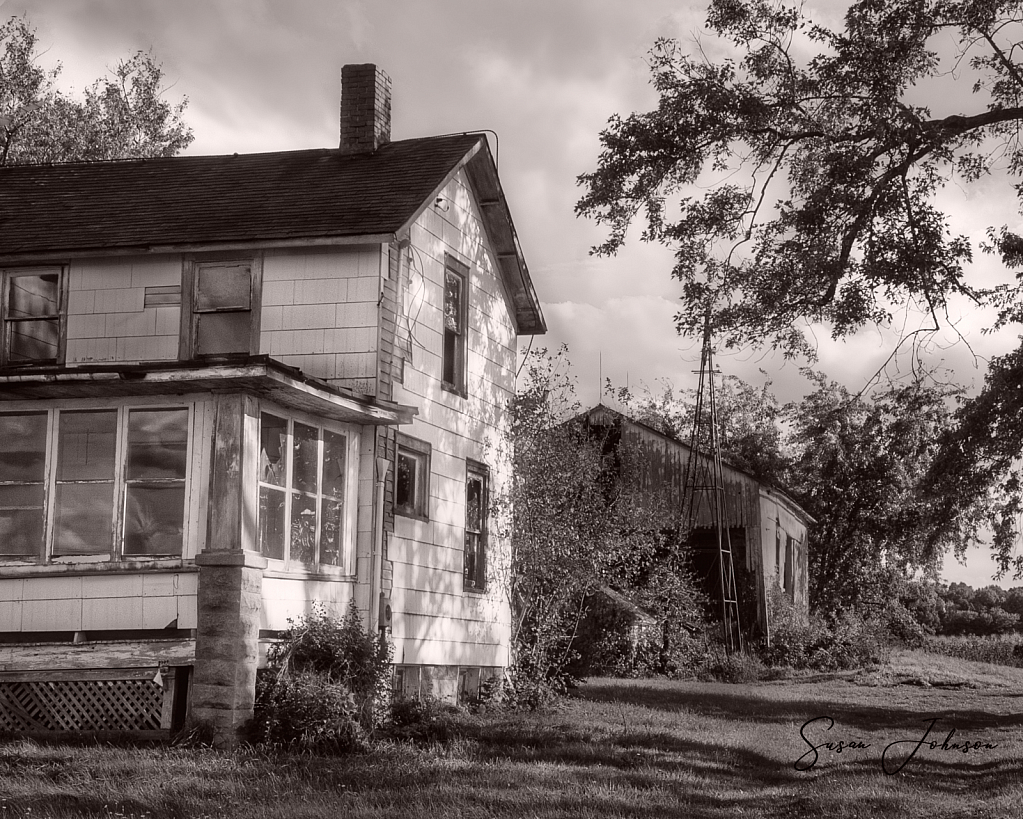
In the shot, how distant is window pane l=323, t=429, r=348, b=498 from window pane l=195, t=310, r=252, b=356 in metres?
2.29

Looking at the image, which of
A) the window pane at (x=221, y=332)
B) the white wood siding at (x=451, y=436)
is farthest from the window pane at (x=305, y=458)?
the window pane at (x=221, y=332)

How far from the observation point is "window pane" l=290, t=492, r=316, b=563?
14641 mm

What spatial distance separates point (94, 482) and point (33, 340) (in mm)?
4324

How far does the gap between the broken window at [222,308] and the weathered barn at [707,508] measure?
→ 52.4 feet

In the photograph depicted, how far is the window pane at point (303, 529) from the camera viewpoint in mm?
14641

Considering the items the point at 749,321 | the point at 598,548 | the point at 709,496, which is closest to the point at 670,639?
the point at 709,496

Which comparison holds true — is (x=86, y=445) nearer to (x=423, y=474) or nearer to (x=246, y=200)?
(x=423, y=474)

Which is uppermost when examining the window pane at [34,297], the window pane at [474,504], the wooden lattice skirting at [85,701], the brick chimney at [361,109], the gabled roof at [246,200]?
the brick chimney at [361,109]

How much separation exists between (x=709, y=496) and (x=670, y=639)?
17.6 feet

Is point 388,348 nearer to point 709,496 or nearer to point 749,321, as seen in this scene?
point 749,321

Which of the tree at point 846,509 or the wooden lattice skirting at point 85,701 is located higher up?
the tree at point 846,509

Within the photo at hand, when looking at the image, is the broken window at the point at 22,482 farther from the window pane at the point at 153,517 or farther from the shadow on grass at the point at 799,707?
the shadow on grass at the point at 799,707

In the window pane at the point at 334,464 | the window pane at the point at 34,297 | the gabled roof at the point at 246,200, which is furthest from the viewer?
the window pane at the point at 34,297

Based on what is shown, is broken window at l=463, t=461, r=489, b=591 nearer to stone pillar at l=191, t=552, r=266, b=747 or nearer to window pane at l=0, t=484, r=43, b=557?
stone pillar at l=191, t=552, r=266, b=747
